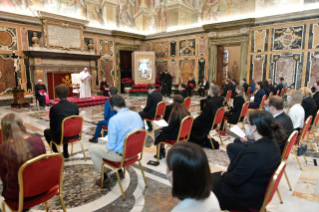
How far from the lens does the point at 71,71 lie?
36.1ft

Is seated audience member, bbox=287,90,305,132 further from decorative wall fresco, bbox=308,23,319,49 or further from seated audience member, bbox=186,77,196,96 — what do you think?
seated audience member, bbox=186,77,196,96

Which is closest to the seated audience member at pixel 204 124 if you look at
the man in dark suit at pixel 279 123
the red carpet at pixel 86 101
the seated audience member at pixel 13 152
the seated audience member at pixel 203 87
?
the man in dark suit at pixel 279 123

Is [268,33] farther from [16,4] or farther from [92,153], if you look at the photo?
[16,4]

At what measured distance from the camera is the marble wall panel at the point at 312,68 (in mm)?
9016

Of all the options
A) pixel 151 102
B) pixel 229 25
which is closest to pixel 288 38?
pixel 229 25

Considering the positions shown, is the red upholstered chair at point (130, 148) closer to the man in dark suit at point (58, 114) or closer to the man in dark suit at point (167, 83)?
the man in dark suit at point (58, 114)

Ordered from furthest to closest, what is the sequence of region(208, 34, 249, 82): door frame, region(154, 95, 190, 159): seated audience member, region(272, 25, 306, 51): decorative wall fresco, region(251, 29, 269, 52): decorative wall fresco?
region(208, 34, 249, 82): door frame → region(251, 29, 269, 52): decorative wall fresco → region(272, 25, 306, 51): decorative wall fresco → region(154, 95, 190, 159): seated audience member

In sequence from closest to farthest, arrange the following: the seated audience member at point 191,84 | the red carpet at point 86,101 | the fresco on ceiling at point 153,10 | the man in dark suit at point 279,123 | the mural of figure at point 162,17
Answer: the man in dark suit at point 279,123, the red carpet at point 86,101, the fresco on ceiling at point 153,10, the seated audience member at point 191,84, the mural of figure at point 162,17

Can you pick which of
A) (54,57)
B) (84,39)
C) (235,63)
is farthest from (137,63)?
(235,63)

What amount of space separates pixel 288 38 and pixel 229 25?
2844mm

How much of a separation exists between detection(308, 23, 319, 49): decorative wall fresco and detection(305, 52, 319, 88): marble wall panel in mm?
336

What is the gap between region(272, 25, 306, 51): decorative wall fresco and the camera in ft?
30.3

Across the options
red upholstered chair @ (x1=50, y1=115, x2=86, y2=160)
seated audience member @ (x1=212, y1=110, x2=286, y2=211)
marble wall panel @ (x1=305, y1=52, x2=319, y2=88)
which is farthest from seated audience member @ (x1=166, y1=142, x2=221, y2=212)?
marble wall panel @ (x1=305, y1=52, x2=319, y2=88)

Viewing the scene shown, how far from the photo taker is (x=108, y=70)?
13.1 meters
